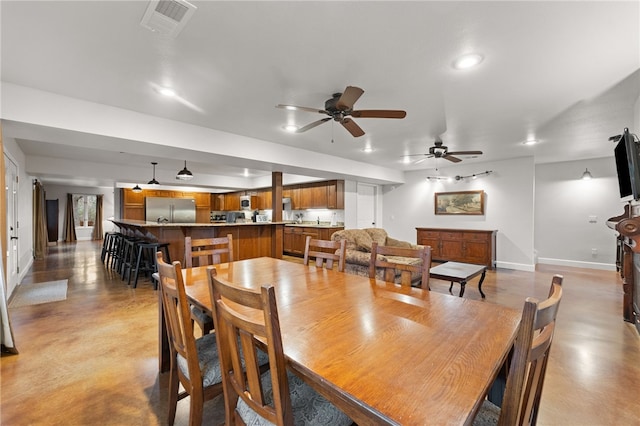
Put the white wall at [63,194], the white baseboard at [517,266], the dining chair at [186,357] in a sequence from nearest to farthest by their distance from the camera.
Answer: the dining chair at [186,357], the white baseboard at [517,266], the white wall at [63,194]

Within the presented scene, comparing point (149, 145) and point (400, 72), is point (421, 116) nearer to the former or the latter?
point (400, 72)

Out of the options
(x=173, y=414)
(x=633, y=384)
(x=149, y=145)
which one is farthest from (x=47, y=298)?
(x=633, y=384)

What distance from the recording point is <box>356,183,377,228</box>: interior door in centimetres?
795

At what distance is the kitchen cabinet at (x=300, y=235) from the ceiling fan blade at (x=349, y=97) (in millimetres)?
4727

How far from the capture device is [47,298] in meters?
3.92

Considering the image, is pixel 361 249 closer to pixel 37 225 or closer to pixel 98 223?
pixel 37 225

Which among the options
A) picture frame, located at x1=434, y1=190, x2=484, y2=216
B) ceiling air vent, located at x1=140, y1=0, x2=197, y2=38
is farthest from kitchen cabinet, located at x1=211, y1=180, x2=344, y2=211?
ceiling air vent, located at x1=140, y1=0, x2=197, y2=38

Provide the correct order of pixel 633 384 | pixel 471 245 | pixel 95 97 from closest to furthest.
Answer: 1. pixel 633 384
2. pixel 95 97
3. pixel 471 245

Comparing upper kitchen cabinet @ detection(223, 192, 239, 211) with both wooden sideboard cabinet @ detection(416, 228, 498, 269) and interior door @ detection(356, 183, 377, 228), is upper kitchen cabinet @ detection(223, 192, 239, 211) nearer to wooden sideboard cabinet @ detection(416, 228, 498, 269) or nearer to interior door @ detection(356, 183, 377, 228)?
interior door @ detection(356, 183, 377, 228)

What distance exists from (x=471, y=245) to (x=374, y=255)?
501 cm

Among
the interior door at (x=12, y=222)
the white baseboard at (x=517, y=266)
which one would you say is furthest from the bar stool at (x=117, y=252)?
the white baseboard at (x=517, y=266)

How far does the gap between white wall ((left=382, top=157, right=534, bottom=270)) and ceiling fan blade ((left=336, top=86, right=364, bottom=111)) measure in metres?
5.27

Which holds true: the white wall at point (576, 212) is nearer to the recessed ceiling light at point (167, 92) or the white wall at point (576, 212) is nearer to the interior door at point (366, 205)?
the interior door at point (366, 205)

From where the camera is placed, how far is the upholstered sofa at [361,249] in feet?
13.0
